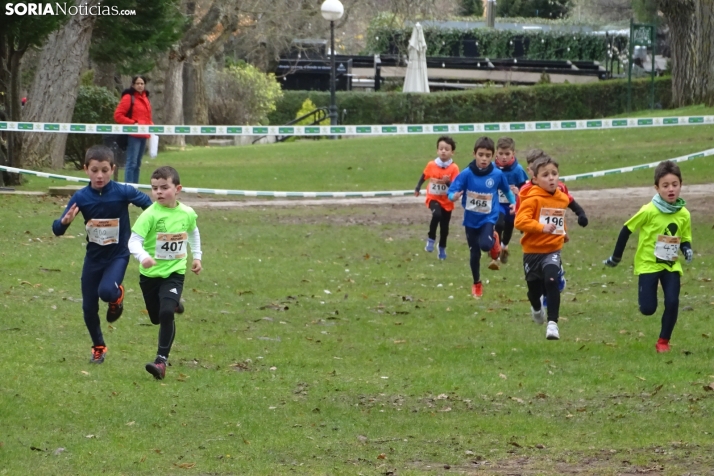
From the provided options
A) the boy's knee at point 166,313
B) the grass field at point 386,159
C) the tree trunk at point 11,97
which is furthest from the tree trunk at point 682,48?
the boy's knee at point 166,313

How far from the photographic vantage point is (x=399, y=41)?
54938mm

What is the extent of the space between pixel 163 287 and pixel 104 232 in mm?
682

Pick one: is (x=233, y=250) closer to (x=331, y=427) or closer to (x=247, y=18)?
(x=331, y=427)

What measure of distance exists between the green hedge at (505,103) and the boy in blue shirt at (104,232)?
118 ft

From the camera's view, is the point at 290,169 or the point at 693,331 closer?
the point at 693,331

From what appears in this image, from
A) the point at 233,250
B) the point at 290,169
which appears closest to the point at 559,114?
the point at 290,169

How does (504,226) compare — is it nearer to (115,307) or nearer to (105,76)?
(115,307)

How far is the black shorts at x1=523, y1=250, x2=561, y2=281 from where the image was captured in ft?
33.9

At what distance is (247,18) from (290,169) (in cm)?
1637

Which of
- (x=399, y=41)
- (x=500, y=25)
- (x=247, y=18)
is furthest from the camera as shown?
(x=500, y=25)

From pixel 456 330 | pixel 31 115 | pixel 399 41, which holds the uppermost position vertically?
pixel 399 41

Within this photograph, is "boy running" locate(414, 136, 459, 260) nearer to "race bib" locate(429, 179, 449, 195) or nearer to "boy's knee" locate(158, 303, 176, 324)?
"race bib" locate(429, 179, 449, 195)

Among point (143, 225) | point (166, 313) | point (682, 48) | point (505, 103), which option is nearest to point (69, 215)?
point (143, 225)

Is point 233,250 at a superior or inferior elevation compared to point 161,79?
inferior
